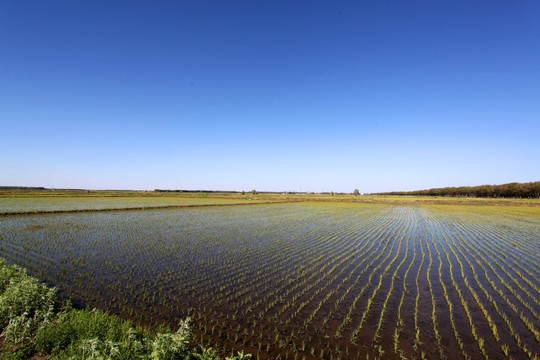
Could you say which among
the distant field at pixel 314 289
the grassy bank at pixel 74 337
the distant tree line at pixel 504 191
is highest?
the distant tree line at pixel 504 191

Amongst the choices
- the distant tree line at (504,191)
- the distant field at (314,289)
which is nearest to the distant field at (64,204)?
the distant field at (314,289)

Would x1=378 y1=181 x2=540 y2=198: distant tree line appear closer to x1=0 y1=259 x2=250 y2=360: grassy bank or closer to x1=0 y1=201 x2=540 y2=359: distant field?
x1=0 y1=201 x2=540 y2=359: distant field

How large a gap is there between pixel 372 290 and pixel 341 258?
13.6 feet

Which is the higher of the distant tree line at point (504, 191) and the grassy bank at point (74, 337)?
the distant tree line at point (504, 191)

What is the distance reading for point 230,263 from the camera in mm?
11852

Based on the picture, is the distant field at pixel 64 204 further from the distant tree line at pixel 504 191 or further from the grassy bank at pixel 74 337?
the distant tree line at pixel 504 191

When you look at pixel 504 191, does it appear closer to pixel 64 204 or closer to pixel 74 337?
pixel 74 337

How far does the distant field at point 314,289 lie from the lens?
233 inches

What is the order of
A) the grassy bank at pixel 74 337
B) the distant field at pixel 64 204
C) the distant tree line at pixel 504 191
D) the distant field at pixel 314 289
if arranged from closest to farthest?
the grassy bank at pixel 74 337 → the distant field at pixel 314 289 → the distant field at pixel 64 204 → the distant tree line at pixel 504 191

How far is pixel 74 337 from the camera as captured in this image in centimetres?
515

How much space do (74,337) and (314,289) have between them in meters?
7.03

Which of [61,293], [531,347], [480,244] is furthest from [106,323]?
[480,244]

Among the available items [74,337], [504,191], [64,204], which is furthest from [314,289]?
[504,191]

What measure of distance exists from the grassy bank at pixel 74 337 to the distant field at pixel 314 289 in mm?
1270
